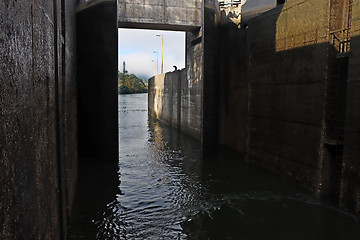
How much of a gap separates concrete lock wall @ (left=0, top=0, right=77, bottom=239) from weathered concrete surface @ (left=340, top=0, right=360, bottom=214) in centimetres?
744

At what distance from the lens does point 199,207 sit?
9.13 m

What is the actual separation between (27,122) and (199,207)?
6.73m

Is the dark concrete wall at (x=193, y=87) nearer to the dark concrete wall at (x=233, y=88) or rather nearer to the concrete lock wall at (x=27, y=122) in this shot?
the dark concrete wall at (x=233, y=88)

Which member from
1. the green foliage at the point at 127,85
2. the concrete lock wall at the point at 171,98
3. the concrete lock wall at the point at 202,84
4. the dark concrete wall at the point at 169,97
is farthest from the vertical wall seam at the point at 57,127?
the green foliage at the point at 127,85

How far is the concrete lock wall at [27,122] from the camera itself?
2641mm

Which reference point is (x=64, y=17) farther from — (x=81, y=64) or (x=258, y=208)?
(x=258, y=208)

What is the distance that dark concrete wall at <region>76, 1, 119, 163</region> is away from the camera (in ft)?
42.3

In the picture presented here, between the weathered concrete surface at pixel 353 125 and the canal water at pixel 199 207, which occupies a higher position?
the weathered concrete surface at pixel 353 125

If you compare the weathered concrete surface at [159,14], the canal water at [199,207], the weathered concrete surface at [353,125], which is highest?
the weathered concrete surface at [159,14]

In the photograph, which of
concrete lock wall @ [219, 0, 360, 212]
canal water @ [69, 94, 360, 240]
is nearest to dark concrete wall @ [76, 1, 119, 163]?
canal water @ [69, 94, 360, 240]

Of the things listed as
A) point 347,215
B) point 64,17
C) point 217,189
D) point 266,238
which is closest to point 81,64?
point 64,17

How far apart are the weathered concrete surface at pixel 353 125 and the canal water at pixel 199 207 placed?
2.46 ft

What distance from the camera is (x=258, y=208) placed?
9.09m

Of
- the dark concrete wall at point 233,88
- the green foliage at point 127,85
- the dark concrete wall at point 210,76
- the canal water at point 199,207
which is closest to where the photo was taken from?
the canal water at point 199,207
